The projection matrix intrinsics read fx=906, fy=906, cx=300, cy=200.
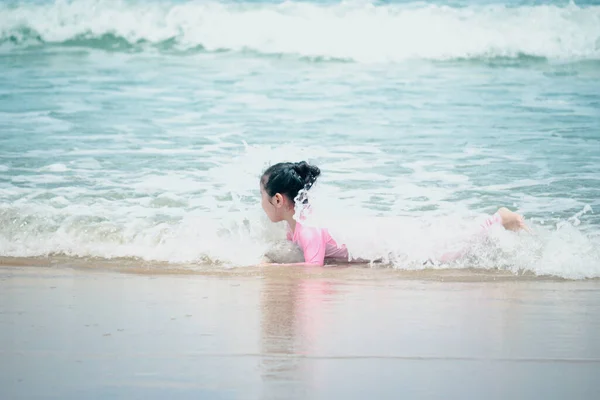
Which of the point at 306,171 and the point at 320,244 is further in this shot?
the point at 306,171

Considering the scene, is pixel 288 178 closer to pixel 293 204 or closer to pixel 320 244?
pixel 293 204

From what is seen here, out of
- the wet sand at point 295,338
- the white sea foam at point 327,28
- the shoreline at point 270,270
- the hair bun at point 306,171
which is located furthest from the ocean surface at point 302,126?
the wet sand at point 295,338

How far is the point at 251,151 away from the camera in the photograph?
1011cm

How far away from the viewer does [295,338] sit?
275 cm

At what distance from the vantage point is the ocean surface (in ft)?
17.7

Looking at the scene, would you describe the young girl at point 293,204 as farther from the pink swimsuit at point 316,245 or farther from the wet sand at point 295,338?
the wet sand at point 295,338

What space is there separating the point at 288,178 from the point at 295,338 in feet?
7.40

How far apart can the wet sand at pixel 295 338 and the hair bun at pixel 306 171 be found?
955mm

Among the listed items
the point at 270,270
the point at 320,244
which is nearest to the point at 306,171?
the point at 320,244

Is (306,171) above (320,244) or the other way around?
above

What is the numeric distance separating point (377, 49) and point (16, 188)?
8252 mm

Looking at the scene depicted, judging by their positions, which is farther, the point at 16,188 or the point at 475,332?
the point at 16,188

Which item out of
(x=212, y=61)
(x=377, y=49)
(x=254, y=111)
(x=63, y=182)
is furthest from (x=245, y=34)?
(x=63, y=182)

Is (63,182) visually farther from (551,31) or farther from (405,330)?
(551,31)
